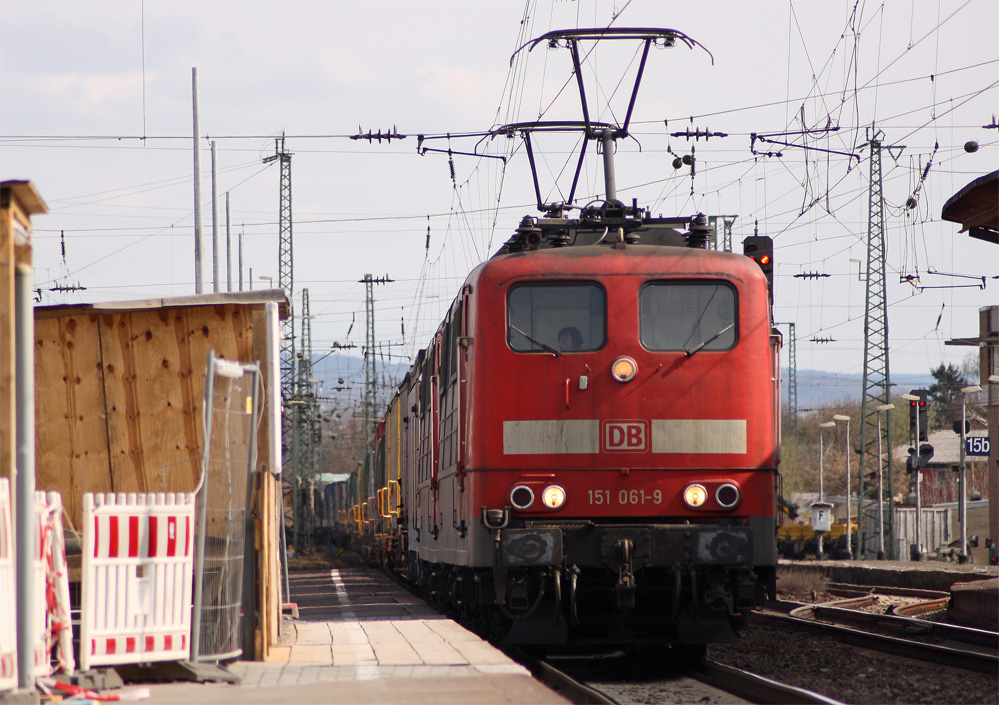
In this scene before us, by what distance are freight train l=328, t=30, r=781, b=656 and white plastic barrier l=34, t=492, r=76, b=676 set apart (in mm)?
3427

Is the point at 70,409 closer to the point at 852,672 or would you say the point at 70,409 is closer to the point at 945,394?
the point at 852,672

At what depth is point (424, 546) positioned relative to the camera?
46.1 ft


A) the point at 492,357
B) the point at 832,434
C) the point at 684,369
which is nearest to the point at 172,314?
the point at 492,357

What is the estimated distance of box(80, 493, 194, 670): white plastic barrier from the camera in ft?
21.6

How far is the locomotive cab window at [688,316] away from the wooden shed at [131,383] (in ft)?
10.0

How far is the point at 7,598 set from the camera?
5918 millimetres

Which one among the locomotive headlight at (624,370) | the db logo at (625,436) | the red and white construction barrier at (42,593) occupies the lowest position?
the red and white construction barrier at (42,593)

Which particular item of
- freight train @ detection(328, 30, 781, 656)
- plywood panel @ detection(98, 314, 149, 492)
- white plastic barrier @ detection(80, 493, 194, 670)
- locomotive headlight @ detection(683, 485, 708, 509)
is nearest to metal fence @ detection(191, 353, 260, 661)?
white plastic barrier @ detection(80, 493, 194, 670)

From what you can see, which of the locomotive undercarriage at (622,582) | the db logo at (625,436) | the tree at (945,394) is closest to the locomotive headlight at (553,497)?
the locomotive undercarriage at (622,582)

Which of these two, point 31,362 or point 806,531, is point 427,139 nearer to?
point 31,362

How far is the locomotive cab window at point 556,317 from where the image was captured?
946 cm

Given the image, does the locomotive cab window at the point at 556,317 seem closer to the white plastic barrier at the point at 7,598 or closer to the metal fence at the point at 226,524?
the metal fence at the point at 226,524

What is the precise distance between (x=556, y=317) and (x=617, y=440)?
1.14 m

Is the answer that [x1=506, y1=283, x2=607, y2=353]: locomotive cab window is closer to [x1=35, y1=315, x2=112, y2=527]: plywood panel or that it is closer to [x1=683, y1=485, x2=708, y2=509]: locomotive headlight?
[x1=683, y1=485, x2=708, y2=509]: locomotive headlight
